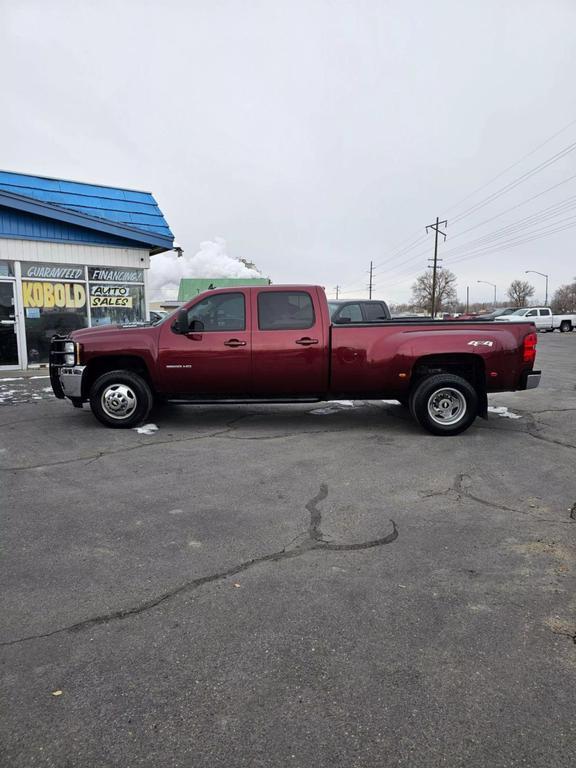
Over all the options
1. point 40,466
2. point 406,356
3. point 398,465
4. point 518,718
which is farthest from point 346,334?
point 518,718

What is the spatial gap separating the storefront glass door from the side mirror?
849 cm

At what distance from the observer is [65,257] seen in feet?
45.8

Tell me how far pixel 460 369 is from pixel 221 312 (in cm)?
337

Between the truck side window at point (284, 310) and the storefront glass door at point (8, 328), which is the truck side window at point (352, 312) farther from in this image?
the storefront glass door at point (8, 328)

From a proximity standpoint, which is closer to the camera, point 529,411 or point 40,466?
point 40,466

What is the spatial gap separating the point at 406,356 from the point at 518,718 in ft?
16.8

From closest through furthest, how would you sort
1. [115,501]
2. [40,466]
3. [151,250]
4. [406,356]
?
[115,501]
[40,466]
[406,356]
[151,250]

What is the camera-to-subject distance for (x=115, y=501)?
4562 millimetres

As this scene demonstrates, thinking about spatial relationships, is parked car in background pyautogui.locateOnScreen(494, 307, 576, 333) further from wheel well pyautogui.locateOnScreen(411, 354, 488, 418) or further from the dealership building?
wheel well pyautogui.locateOnScreen(411, 354, 488, 418)

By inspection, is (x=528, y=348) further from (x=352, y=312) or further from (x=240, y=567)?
(x=240, y=567)

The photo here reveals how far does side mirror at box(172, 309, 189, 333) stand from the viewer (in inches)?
279

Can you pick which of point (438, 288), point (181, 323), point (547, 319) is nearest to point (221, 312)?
point (181, 323)

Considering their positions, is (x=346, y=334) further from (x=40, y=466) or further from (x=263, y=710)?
(x=263, y=710)

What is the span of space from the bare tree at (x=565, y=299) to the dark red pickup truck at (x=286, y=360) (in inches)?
3800
